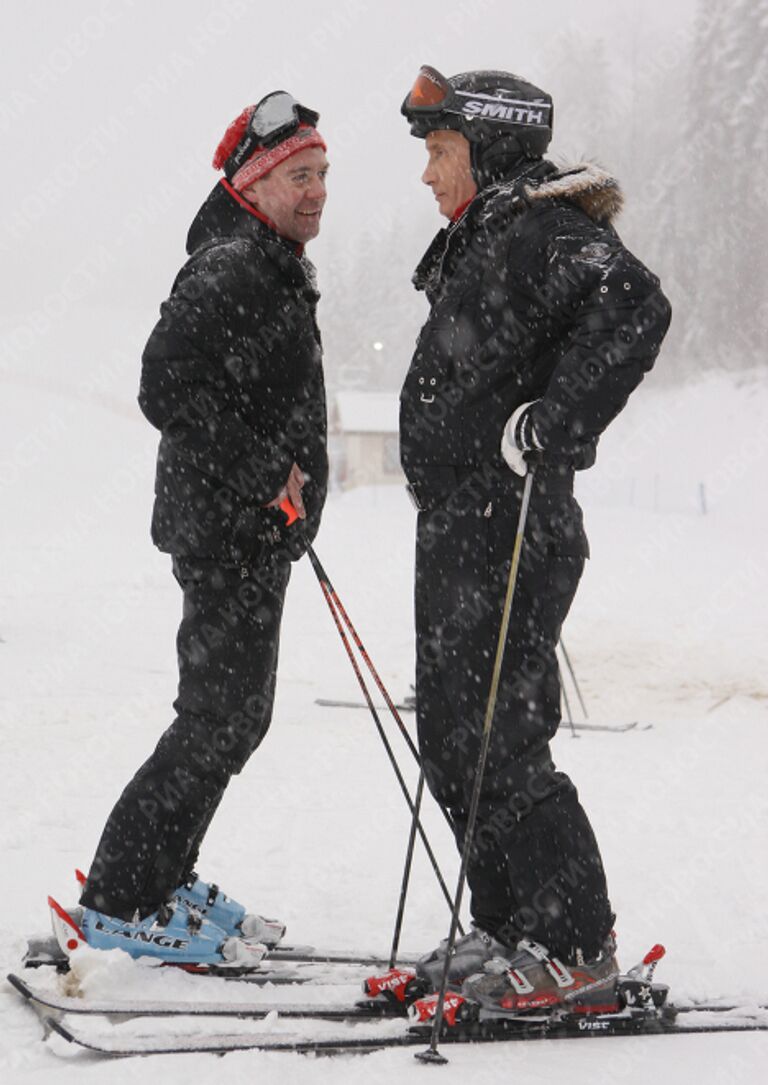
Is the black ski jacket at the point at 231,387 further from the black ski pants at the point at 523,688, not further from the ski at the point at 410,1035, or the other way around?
the ski at the point at 410,1035

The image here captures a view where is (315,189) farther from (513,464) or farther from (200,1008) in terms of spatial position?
(200,1008)

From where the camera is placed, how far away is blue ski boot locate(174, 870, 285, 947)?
3.66 metres

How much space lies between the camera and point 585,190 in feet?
10.4

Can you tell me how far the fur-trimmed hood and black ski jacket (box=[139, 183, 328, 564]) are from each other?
0.87 metres

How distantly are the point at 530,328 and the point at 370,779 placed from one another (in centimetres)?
399

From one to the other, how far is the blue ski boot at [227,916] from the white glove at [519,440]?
1819 mm

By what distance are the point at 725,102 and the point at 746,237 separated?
19.3ft

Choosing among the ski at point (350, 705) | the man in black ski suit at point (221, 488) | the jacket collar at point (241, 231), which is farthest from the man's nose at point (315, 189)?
the ski at point (350, 705)

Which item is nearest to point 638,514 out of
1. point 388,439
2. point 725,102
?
point 388,439

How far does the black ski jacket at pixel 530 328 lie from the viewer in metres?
2.94

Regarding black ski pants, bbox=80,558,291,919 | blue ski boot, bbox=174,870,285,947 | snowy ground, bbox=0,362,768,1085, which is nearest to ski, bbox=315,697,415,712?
snowy ground, bbox=0,362,768,1085

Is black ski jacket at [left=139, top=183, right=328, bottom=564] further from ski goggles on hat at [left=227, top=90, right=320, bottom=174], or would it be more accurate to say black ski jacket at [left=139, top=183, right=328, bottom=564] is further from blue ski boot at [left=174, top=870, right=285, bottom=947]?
blue ski boot at [left=174, top=870, right=285, bottom=947]

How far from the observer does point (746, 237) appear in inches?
1770

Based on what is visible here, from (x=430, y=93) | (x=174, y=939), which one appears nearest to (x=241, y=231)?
(x=430, y=93)
